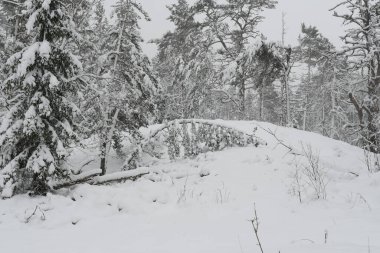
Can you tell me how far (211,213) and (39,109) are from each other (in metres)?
4.96

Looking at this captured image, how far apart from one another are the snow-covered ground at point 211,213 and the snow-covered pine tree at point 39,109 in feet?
2.15

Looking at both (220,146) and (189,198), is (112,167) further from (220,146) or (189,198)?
(189,198)

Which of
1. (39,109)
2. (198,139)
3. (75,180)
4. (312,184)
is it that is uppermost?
(39,109)

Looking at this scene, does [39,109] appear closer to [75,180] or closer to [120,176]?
[75,180]

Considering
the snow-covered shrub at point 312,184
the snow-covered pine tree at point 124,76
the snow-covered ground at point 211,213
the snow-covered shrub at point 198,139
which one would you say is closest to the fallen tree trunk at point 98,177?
the snow-covered ground at point 211,213

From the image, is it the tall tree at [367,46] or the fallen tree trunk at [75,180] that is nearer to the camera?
the fallen tree trunk at [75,180]

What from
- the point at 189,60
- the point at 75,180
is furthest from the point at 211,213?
the point at 189,60

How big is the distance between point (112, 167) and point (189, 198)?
28.3 feet

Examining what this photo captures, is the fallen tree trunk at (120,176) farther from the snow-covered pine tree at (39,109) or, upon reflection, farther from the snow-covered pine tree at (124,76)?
the snow-covered pine tree at (124,76)

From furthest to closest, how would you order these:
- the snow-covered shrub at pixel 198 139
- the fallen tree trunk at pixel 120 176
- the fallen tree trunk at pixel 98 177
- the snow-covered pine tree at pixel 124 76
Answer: the snow-covered pine tree at pixel 124 76, the snow-covered shrub at pixel 198 139, the fallen tree trunk at pixel 120 176, the fallen tree trunk at pixel 98 177

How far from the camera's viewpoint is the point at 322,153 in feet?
36.3

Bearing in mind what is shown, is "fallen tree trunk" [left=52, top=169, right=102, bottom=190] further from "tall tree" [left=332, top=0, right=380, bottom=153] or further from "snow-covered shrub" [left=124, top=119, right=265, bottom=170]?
"tall tree" [left=332, top=0, right=380, bottom=153]

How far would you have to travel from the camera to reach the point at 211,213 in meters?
6.89

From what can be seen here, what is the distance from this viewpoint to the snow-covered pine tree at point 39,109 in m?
7.96
